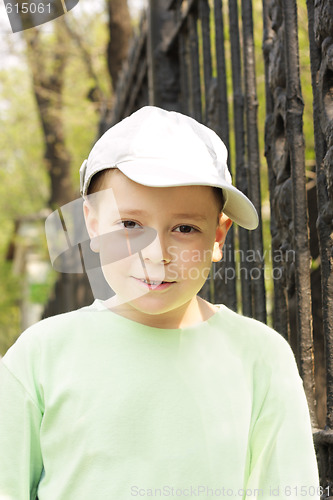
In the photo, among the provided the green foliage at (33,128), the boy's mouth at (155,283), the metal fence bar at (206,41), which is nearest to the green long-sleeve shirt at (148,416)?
the boy's mouth at (155,283)

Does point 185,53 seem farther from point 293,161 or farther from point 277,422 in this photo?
point 277,422

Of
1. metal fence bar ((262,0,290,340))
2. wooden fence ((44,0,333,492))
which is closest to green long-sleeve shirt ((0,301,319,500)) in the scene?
wooden fence ((44,0,333,492))

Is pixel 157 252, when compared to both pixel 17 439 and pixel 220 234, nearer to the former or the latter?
pixel 220 234

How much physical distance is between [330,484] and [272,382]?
32 cm

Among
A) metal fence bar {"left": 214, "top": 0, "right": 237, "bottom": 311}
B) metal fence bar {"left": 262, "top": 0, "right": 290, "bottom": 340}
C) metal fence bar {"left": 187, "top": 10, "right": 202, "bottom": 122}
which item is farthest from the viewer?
metal fence bar {"left": 187, "top": 10, "right": 202, "bottom": 122}

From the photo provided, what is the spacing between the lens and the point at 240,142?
2.13 meters

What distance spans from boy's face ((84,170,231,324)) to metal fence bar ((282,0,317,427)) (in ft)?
1.20

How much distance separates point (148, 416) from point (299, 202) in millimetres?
682

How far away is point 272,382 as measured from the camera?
1309 mm

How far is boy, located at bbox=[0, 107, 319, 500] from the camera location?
1.21 metres

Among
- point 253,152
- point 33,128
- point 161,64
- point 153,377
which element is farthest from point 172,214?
point 33,128

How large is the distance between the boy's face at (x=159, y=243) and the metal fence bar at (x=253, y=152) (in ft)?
2.10

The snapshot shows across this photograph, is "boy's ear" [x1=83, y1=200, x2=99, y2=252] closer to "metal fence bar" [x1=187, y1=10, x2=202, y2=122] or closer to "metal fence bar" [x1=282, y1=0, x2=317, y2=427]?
"metal fence bar" [x1=282, y1=0, x2=317, y2=427]

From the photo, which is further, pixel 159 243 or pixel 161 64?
pixel 161 64
